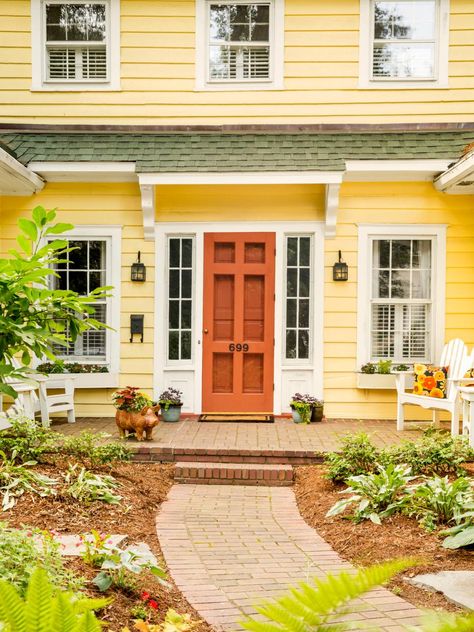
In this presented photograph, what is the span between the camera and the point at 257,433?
6547 millimetres

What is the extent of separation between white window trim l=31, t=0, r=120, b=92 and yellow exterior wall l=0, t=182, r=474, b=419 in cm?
119

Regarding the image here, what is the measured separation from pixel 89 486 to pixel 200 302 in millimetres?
3609

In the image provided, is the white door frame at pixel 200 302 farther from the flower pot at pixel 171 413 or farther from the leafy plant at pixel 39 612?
the leafy plant at pixel 39 612

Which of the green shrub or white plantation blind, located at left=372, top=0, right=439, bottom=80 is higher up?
white plantation blind, located at left=372, top=0, right=439, bottom=80

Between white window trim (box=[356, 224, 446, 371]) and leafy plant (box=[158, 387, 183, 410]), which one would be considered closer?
leafy plant (box=[158, 387, 183, 410])

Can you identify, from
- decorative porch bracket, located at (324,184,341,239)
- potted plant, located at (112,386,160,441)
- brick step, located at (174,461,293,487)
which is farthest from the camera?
decorative porch bracket, located at (324,184,341,239)

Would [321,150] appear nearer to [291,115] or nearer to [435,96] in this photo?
[291,115]

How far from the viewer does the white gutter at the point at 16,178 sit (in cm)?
648

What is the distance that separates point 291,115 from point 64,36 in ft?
9.54

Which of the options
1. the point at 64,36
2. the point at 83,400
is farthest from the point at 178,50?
the point at 83,400

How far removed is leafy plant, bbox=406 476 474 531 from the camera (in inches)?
149

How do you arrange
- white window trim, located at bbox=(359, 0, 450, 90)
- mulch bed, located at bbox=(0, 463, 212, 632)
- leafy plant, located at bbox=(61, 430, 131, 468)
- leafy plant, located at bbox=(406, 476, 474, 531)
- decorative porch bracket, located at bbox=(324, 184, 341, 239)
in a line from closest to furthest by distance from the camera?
mulch bed, located at bbox=(0, 463, 212, 632), leafy plant, located at bbox=(406, 476, 474, 531), leafy plant, located at bbox=(61, 430, 131, 468), decorative porch bracket, located at bbox=(324, 184, 341, 239), white window trim, located at bbox=(359, 0, 450, 90)

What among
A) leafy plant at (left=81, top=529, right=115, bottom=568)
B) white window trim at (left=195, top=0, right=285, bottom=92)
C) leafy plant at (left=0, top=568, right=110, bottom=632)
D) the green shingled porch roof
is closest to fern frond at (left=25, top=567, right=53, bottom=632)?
leafy plant at (left=0, top=568, right=110, bottom=632)

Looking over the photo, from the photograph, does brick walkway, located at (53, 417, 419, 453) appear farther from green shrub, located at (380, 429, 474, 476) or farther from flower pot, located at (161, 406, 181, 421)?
green shrub, located at (380, 429, 474, 476)
